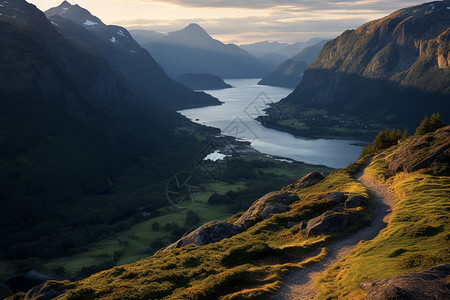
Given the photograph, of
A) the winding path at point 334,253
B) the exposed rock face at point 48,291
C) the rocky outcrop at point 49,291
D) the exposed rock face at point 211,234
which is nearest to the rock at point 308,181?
the winding path at point 334,253

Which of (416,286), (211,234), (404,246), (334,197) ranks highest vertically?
(416,286)

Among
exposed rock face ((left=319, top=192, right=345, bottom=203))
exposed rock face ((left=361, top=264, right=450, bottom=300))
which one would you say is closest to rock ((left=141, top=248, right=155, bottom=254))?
exposed rock face ((left=319, top=192, right=345, bottom=203))

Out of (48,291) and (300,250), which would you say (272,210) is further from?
(48,291)

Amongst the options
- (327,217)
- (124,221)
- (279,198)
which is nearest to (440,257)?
(327,217)

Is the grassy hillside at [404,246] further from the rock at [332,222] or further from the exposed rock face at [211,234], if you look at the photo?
the exposed rock face at [211,234]

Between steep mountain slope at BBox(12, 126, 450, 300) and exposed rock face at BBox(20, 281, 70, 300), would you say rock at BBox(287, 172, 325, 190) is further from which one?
exposed rock face at BBox(20, 281, 70, 300)

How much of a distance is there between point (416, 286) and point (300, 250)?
16.0m

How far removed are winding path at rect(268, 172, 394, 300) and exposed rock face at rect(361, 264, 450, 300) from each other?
611 cm

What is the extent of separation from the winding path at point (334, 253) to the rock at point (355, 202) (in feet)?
6.40

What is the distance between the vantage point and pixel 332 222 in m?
41.6

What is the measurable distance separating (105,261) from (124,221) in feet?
148

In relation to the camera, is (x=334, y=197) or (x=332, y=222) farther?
(x=334, y=197)

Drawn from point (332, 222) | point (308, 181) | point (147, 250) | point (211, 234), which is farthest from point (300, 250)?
point (147, 250)

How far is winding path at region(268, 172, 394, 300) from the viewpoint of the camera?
90.8 feet
